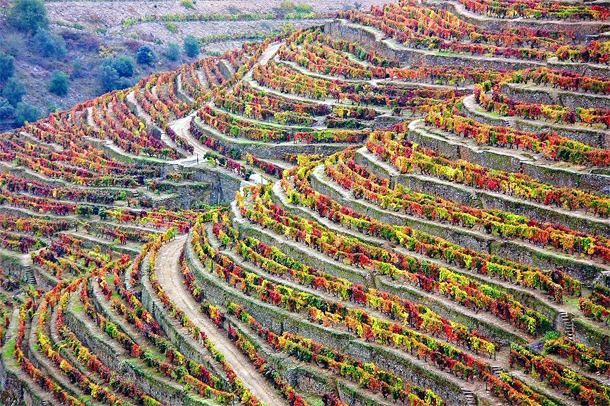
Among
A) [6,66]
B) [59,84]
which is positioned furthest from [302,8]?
[6,66]

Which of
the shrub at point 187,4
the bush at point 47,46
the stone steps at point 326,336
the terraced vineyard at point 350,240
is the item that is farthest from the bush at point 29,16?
the stone steps at point 326,336

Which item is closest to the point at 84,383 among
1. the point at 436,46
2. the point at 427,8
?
the point at 436,46

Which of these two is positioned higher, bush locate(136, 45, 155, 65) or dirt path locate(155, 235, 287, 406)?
dirt path locate(155, 235, 287, 406)

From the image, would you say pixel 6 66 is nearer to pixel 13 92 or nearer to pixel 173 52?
pixel 13 92

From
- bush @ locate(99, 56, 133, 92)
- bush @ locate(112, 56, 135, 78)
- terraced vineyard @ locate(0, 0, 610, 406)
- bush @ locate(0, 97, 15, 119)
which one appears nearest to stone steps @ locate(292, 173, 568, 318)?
terraced vineyard @ locate(0, 0, 610, 406)

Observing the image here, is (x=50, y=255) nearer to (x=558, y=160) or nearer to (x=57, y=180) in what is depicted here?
(x=57, y=180)

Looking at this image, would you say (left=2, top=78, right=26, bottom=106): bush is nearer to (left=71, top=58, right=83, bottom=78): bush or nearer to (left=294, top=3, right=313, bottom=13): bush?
(left=71, top=58, right=83, bottom=78): bush
